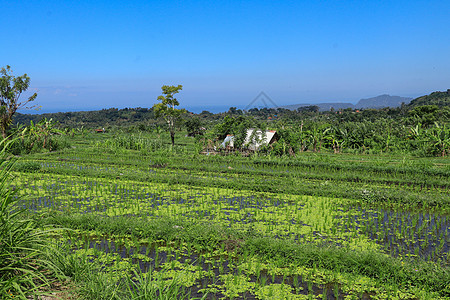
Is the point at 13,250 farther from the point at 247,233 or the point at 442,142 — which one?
the point at 442,142

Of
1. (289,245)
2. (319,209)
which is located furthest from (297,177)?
(289,245)

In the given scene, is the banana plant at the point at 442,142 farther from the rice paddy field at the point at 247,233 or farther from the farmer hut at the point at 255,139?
the farmer hut at the point at 255,139

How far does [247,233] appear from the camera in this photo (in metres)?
6.35

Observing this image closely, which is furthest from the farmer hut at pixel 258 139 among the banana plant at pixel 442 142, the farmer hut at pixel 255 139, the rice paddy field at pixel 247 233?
the banana plant at pixel 442 142

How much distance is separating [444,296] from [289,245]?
228 centimetres

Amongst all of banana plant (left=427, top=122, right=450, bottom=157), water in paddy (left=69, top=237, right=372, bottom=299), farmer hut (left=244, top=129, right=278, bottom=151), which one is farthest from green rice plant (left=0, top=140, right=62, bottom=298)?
banana plant (left=427, top=122, right=450, bottom=157)

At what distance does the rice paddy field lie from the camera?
4707 mm

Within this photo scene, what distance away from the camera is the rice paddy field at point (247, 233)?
15.4ft

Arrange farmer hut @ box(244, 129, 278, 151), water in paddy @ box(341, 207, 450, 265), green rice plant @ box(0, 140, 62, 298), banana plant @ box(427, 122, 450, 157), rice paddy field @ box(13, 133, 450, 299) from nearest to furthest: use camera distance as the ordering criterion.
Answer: green rice plant @ box(0, 140, 62, 298), rice paddy field @ box(13, 133, 450, 299), water in paddy @ box(341, 207, 450, 265), farmer hut @ box(244, 129, 278, 151), banana plant @ box(427, 122, 450, 157)

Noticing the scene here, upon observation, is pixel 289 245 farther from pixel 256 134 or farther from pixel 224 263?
pixel 256 134

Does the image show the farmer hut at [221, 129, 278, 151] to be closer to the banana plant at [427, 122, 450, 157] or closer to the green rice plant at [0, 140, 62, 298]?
the banana plant at [427, 122, 450, 157]

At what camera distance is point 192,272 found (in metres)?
5.19

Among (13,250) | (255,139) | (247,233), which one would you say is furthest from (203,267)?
(255,139)

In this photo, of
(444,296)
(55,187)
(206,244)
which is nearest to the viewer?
(444,296)
